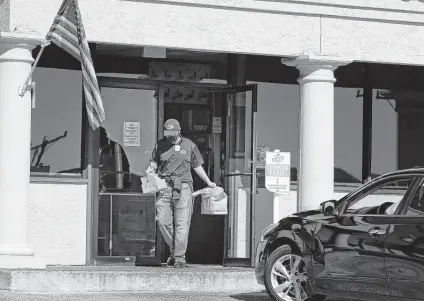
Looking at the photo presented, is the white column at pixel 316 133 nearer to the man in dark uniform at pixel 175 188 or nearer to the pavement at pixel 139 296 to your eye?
the man in dark uniform at pixel 175 188

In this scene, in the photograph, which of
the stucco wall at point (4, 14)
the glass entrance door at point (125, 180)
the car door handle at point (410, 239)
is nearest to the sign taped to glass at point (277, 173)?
the glass entrance door at point (125, 180)

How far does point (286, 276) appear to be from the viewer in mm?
11242

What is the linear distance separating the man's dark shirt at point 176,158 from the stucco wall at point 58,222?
44.4 inches

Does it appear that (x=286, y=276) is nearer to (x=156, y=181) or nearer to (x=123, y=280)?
(x=123, y=280)

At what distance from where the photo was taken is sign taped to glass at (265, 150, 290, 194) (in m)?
14.2

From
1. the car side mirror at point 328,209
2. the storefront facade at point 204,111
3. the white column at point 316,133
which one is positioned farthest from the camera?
the white column at point 316,133

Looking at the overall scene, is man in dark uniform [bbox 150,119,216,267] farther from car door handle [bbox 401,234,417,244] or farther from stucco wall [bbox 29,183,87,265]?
car door handle [bbox 401,234,417,244]

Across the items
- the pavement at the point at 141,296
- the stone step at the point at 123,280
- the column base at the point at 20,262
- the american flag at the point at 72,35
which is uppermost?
the american flag at the point at 72,35

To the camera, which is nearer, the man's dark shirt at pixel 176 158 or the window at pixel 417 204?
the window at pixel 417 204

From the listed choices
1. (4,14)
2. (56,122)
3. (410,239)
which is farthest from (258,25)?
(410,239)

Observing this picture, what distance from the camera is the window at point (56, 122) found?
1464 centimetres

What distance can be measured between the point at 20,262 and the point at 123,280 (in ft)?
4.07

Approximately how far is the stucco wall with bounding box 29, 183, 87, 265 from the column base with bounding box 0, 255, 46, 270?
3.74 ft

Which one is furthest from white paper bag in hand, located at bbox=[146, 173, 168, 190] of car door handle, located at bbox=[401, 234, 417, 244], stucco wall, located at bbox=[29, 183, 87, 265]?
car door handle, located at bbox=[401, 234, 417, 244]
